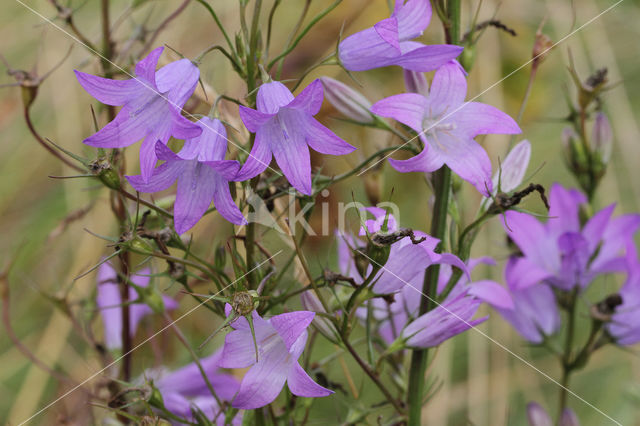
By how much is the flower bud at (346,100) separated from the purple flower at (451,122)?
0.25 feet

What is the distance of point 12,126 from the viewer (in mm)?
1954

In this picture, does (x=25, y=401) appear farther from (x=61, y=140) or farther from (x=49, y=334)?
(x=61, y=140)

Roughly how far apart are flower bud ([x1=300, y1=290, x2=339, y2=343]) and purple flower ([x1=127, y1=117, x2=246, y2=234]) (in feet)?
0.37

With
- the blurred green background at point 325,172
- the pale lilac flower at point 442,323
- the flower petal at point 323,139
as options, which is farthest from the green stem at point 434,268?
the blurred green background at point 325,172

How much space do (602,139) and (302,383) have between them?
62cm

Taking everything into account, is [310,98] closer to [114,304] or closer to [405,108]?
[405,108]

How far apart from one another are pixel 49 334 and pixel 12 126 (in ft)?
2.50

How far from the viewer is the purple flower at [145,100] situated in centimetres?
62

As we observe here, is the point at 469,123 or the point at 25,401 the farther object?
the point at 25,401

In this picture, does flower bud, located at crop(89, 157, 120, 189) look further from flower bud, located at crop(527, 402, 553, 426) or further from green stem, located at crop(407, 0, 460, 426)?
flower bud, located at crop(527, 402, 553, 426)

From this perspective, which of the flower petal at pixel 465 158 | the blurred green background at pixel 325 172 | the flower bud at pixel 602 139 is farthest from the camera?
the blurred green background at pixel 325 172

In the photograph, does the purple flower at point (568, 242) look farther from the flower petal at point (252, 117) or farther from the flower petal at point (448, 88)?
the flower petal at point (252, 117)

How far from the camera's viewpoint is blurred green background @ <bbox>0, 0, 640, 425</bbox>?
1.57 meters

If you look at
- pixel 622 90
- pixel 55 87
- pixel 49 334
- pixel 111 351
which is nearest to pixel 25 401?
pixel 49 334
